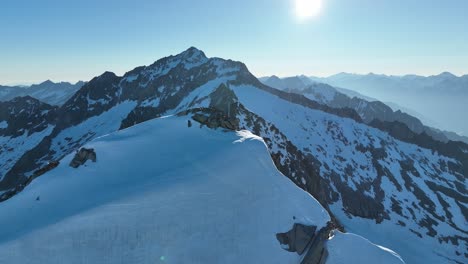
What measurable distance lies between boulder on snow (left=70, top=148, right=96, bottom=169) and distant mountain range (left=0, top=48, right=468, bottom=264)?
95cm

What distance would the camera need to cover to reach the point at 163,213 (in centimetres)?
2328

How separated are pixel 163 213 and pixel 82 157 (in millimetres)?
13696

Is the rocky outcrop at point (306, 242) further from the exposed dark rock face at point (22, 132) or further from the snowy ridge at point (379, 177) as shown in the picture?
the exposed dark rock face at point (22, 132)

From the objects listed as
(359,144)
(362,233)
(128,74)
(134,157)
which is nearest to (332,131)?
(359,144)

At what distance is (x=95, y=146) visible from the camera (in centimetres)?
3362

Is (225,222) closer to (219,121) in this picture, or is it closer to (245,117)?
(219,121)

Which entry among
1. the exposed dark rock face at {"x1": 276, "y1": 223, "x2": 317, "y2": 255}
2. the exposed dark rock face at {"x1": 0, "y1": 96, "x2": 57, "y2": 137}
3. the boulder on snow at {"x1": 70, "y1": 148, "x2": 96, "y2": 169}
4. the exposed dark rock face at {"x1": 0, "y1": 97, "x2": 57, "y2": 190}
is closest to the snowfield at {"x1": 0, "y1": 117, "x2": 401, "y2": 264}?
the exposed dark rock face at {"x1": 276, "y1": 223, "x2": 317, "y2": 255}

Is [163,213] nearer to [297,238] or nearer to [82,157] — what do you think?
[297,238]

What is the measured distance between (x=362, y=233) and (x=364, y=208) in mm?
13843

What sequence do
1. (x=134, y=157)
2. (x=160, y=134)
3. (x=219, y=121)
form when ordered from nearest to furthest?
(x=134, y=157) → (x=160, y=134) → (x=219, y=121)

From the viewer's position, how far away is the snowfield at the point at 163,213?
20.7 metres

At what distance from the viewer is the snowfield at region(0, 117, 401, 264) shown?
2067 centimetres

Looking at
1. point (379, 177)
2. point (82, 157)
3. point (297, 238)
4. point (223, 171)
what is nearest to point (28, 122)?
point (82, 157)

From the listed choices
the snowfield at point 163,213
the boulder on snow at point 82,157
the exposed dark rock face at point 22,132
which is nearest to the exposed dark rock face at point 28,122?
the exposed dark rock face at point 22,132
